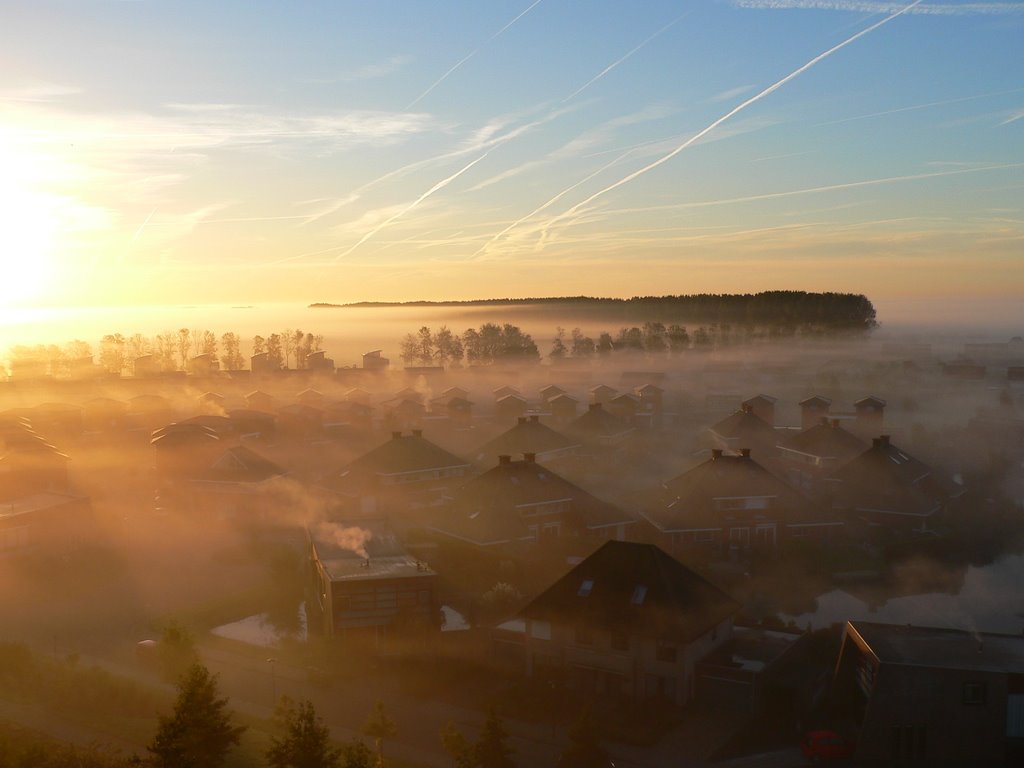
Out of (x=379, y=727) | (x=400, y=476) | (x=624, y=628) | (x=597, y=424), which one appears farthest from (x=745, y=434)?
(x=379, y=727)

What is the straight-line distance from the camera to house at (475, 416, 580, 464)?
46722 millimetres

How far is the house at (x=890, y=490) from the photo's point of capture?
121 ft

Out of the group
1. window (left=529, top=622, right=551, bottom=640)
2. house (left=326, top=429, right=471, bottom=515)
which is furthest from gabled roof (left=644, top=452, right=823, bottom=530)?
window (left=529, top=622, right=551, bottom=640)

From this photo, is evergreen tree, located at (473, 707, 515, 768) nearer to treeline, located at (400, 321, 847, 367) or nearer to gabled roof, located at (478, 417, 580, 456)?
gabled roof, located at (478, 417, 580, 456)

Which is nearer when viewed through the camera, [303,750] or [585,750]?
[303,750]

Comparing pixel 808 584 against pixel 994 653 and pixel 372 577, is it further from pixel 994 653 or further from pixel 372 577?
pixel 372 577

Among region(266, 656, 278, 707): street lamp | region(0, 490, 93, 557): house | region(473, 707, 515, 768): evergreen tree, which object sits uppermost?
region(473, 707, 515, 768): evergreen tree

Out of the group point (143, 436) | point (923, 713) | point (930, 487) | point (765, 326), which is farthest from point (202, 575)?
point (765, 326)

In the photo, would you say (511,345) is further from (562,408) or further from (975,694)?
(975,694)

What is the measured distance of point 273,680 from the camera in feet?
72.7

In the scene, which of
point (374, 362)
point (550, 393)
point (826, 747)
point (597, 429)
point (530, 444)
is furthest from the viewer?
point (374, 362)

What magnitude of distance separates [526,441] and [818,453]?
584 inches

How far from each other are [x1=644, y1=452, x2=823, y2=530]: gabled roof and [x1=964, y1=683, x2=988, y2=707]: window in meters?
16.7

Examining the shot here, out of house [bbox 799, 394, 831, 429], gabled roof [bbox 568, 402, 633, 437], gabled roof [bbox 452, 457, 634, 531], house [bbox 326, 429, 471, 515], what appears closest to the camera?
gabled roof [bbox 452, 457, 634, 531]
